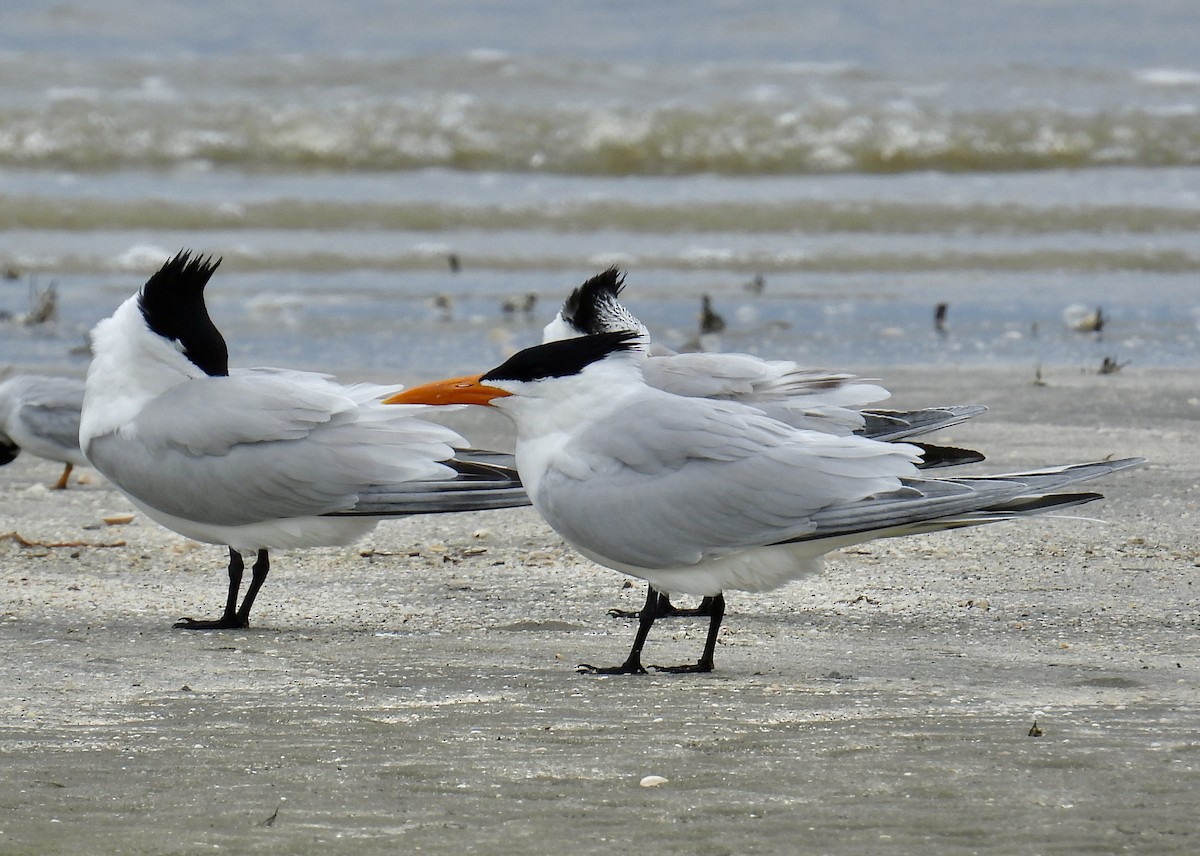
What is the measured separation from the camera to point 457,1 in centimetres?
2498

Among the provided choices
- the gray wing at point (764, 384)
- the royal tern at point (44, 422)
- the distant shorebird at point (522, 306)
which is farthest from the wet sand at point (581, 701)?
the distant shorebird at point (522, 306)

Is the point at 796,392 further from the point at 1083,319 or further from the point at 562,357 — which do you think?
the point at 1083,319

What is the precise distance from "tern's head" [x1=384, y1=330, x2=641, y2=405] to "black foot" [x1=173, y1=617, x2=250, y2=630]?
0.81 m

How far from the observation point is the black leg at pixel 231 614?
4.05m

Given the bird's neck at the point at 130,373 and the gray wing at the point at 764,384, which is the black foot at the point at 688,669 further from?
the bird's neck at the point at 130,373

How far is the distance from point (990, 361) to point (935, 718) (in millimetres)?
5390

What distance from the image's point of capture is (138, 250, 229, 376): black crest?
4.43m

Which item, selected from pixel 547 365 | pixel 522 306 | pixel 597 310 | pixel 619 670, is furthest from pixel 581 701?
pixel 522 306

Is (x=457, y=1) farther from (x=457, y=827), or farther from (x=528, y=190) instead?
(x=457, y=827)

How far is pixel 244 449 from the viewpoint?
426 cm

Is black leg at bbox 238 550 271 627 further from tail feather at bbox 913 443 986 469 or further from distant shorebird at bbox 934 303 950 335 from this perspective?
distant shorebird at bbox 934 303 950 335

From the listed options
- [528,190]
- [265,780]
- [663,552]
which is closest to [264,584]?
[663,552]

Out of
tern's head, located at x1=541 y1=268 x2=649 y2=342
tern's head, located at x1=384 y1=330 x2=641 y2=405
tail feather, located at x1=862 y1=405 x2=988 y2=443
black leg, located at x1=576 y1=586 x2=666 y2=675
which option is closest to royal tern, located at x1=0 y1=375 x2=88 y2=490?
tern's head, located at x1=541 y1=268 x2=649 y2=342

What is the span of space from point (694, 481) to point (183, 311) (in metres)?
1.58
